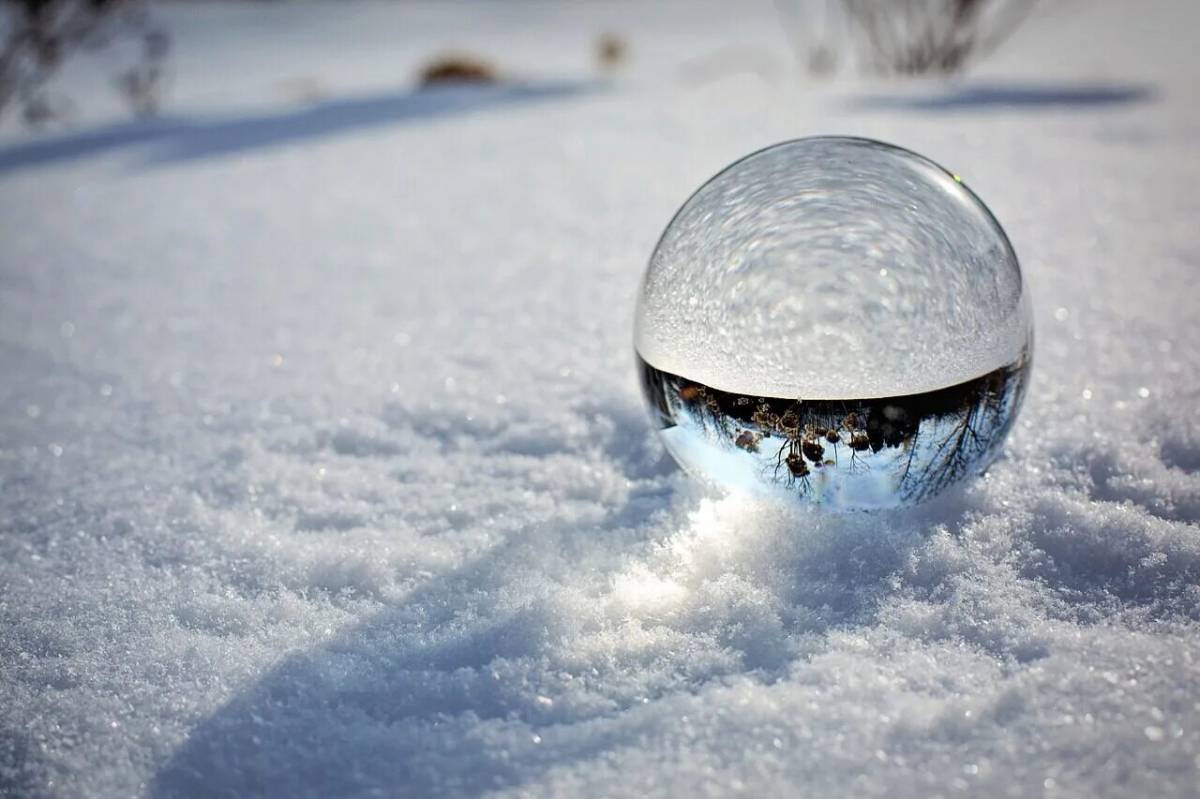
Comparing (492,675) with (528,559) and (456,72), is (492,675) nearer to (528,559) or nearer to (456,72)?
(528,559)

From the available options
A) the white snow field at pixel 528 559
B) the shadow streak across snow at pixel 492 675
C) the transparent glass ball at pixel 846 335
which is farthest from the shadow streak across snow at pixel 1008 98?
the shadow streak across snow at pixel 492 675

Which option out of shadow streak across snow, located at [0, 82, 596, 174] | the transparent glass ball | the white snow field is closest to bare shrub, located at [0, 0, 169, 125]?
shadow streak across snow, located at [0, 82, 596, 174]

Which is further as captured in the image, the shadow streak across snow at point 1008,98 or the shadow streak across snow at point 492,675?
the shadow streak across snow at point 1008,98

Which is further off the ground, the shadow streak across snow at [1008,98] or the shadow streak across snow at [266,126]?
the shadow streak across snow at [1008,98]

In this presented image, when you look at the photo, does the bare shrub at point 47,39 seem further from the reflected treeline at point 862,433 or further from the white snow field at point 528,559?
the reflected treeline at point 862,433

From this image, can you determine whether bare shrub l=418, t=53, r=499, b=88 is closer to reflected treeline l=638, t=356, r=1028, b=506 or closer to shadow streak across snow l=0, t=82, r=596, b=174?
shadow streak across snow l=0, t=82, r=596, b=174

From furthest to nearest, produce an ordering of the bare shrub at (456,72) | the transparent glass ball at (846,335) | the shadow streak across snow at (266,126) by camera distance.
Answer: the bare shrub at (456,72) < the shadow streak across snow at (266,126) < the transparent glass ball at (846,335)
